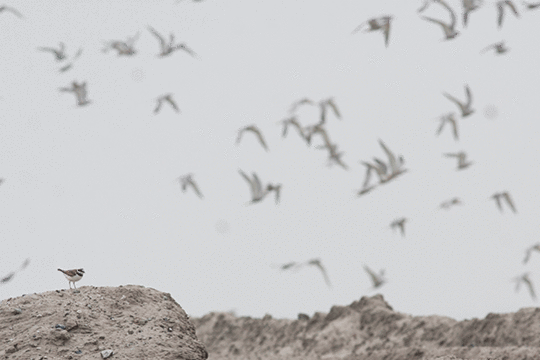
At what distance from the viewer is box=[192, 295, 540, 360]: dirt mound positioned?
48.3 feet

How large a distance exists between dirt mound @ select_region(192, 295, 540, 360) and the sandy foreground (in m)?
0.03

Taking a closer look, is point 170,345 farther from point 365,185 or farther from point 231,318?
point 231,318

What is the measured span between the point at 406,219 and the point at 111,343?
59.1ft

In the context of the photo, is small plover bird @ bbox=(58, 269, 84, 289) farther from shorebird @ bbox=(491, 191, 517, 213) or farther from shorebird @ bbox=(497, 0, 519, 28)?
shorebird @ bbox=(491, 191, 517, 213)

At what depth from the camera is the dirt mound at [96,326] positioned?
6.72 m

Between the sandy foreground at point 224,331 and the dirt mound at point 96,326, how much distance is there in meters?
0.01

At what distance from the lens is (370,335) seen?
1989 centimetres

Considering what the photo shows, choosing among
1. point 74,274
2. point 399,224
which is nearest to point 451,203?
point 399,224

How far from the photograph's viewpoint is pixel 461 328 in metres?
17.0

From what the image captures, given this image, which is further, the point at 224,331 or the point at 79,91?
the point at 224,331

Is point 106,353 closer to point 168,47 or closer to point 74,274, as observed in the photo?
point 74,274

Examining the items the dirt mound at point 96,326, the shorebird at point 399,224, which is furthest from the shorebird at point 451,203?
the dirt mound at point 96,326

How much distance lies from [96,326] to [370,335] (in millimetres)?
14344

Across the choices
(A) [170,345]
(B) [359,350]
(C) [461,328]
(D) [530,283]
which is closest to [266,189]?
(B) [359,350]
